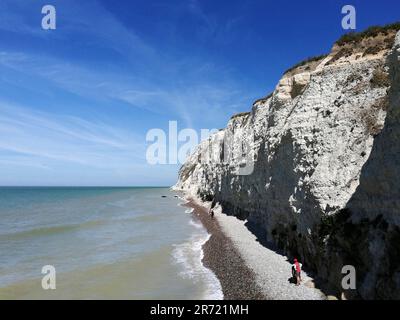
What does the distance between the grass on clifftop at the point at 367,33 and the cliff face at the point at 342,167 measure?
13.2 inches

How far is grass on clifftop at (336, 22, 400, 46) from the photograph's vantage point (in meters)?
25.9

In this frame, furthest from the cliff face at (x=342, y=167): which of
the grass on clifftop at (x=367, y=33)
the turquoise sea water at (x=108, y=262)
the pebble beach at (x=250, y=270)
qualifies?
the turquoise sea water at (x=108, y=262)

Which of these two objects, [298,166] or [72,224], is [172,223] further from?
[298,166]

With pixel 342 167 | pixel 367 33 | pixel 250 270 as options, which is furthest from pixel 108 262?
pixel 367 33

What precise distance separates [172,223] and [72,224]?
549 inches

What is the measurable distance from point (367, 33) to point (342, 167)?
14.0 m

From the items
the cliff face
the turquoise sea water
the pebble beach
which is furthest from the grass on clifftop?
the turquoise sea water

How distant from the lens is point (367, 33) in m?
26.9

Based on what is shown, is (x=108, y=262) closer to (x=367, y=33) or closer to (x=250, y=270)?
(x=250, y=270)

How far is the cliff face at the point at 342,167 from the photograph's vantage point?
1400 centimetres

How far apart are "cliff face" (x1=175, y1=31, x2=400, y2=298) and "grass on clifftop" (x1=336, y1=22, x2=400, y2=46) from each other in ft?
1.10

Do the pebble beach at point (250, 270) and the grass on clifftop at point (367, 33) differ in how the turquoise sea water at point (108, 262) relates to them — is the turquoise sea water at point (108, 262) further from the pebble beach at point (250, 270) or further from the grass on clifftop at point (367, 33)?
the grass on clifftop at point (367, 33)
